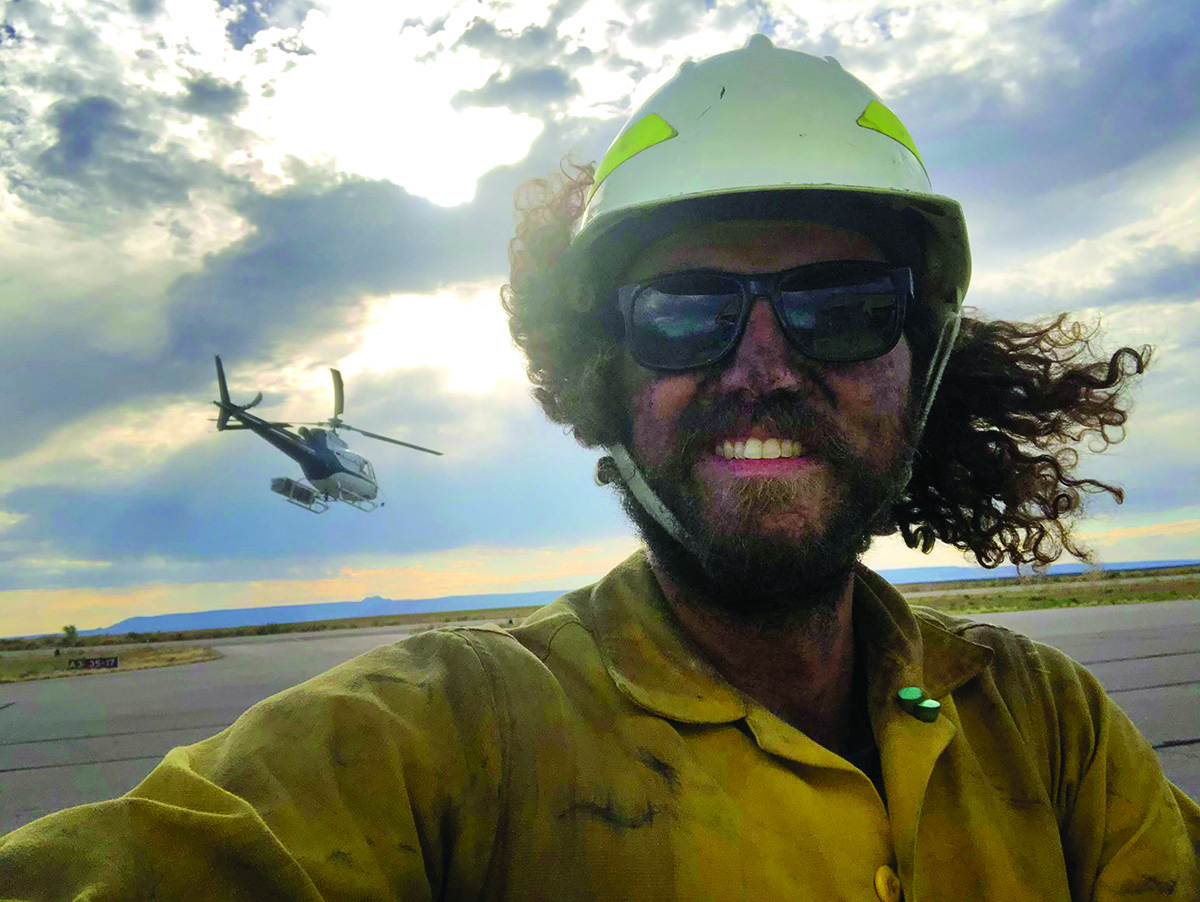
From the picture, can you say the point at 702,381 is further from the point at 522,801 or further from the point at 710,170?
the point at 522,801

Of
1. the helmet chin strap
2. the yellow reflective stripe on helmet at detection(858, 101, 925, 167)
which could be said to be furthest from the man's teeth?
the yellow reflective stripe on helmet at detection(858, 101, 925, 167)

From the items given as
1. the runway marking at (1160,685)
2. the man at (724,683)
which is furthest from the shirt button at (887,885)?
the runway marking at (1160,685)

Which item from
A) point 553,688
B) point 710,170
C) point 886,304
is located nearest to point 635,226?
point 710,170

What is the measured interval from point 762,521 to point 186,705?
37.8 feet

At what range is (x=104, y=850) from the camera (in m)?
1.16

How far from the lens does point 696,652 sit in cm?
183

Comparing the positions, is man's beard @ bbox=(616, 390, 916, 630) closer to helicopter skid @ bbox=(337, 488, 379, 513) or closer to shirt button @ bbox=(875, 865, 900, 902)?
shirt button @ bbox=(875, 865, 900, 902)

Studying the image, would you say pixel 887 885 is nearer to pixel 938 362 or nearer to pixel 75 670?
pixel 938 362

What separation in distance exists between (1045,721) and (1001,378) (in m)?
1.62

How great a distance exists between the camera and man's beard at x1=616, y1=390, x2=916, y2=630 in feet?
6.29

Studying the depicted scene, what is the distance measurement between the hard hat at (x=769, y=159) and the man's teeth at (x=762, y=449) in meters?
0.66

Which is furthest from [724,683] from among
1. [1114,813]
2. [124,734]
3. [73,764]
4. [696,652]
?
[124,734]

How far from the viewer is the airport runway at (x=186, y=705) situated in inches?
249

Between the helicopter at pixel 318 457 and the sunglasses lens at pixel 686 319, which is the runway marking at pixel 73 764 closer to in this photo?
Result: the sunglasses lens at pixel 686 319
